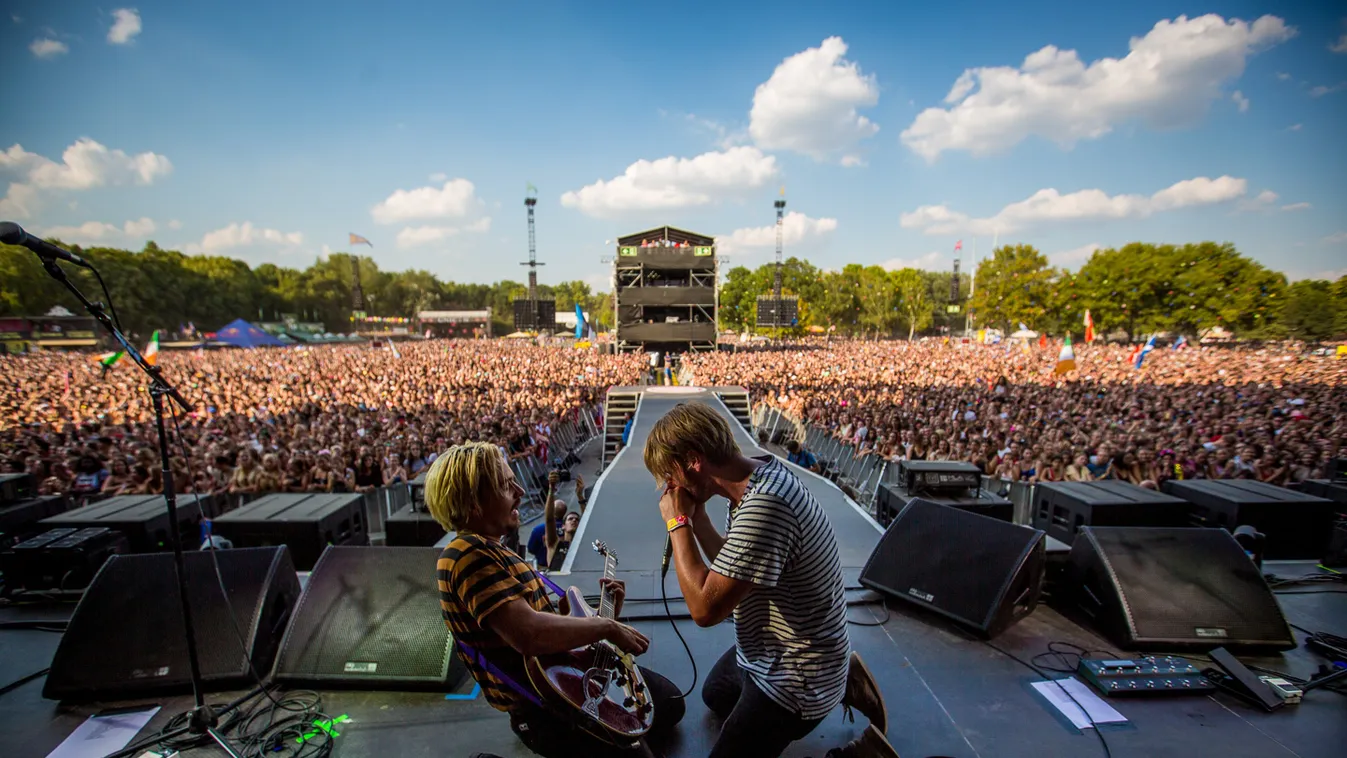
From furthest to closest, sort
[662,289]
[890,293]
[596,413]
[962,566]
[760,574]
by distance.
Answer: [890,293], [662,289], [596,413], [962,566], [760,574]

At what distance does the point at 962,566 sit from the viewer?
349cm

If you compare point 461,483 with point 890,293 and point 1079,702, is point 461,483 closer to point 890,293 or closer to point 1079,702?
point 1079,702

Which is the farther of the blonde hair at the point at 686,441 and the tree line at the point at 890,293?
the tree line at the point at 890,293

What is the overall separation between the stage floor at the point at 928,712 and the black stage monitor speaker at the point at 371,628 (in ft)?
0.44

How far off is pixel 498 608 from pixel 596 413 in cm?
1698

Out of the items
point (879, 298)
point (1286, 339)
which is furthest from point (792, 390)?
point (879, 298)

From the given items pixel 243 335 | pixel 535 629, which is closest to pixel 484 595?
pixel 535 629

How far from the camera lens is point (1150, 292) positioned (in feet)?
157

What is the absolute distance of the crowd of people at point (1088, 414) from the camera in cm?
825

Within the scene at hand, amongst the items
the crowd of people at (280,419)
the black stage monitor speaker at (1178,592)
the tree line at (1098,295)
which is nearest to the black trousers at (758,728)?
the black stage monitor speaker at (1178,592)

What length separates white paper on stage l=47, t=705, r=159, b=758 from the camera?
2.56 m

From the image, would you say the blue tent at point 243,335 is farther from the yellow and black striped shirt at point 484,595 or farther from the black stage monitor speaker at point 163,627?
the yellow and black striped shirt at point 484,595

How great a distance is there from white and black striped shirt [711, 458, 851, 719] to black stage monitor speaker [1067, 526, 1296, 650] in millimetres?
2509

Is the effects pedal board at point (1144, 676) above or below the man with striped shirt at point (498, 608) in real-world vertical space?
below
